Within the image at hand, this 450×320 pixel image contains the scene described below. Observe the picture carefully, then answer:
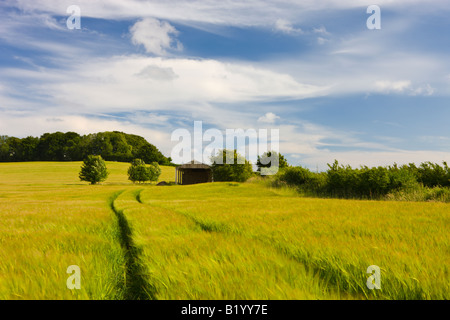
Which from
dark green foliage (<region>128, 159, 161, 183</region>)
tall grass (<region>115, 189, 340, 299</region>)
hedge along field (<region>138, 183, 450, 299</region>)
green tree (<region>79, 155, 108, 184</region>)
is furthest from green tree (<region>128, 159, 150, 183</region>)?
tall grass (<region>115, 189, 340, 299</region>)

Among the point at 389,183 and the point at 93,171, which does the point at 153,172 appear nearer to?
the point at 93,171

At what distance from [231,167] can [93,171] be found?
39422 millimetres

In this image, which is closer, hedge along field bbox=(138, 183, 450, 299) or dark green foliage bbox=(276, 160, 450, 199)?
hedge along field bbox=(138, 183, 450, 299)

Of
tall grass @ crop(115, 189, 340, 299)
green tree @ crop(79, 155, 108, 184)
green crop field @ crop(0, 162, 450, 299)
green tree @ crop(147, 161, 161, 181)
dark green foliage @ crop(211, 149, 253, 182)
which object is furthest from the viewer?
green tree @ crop(147, 161, 161, 181)

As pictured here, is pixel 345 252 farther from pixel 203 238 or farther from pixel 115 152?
pixel 115 152

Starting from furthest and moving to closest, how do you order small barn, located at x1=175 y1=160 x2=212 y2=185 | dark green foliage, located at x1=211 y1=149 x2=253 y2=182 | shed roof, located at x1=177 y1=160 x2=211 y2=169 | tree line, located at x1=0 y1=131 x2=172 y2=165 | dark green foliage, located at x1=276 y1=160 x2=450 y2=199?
tree line, located at x1=0 y1=131 x2=172 y2=165, small barn, located at x1=175 y1=160 x2=212 y2=185, shed roof, located at x1=177 y1=160 x2=211 y2=169, dark green foliage, located at x1=211 y1=149 x2=253 y2=182, dark green foliage, located at x1=276 y1=160 x2=450 y2=199

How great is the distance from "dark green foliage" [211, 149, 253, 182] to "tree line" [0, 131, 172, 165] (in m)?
77.4

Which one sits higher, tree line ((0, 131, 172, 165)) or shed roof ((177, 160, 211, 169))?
tree line ((0, 131, 172, 165))

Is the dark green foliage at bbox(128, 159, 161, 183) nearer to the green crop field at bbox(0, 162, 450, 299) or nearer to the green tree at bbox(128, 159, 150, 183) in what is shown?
the green tree at bbox(128, 159, 150, 183)

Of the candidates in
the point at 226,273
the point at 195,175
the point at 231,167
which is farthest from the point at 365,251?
the point at 195,175

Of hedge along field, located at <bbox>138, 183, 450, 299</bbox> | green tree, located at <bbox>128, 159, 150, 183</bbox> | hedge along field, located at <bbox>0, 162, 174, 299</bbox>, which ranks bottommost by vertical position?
green tree, located at <bbox>128, 159, 150, 183</bbox>

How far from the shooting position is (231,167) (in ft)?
184

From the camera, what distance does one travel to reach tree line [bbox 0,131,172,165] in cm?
12669
